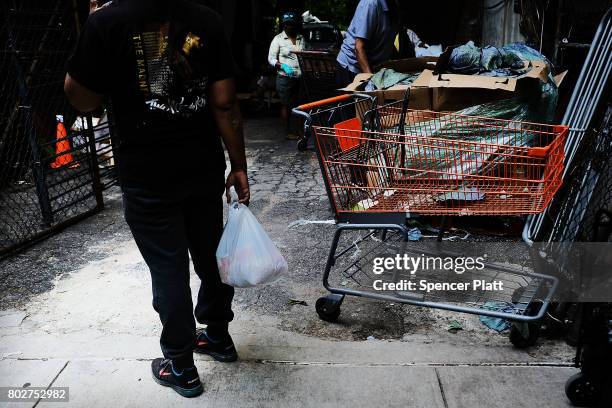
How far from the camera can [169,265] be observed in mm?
2615

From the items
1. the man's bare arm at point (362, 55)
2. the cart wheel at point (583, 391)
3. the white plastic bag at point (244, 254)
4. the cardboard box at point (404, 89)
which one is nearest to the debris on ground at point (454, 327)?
the cart wheel at point (583, 391)

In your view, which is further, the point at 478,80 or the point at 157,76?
the point at 478,80

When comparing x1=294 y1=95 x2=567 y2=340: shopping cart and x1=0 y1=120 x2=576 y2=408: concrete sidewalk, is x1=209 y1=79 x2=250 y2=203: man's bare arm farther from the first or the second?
x1=0 y1=120 x2=576 y2=408: concrete sidewalk

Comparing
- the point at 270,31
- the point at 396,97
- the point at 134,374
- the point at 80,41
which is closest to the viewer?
the point at 80,41

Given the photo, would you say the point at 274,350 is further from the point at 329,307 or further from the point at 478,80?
the point at 478,80

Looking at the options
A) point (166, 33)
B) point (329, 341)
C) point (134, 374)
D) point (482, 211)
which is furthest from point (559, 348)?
point (166, 33)

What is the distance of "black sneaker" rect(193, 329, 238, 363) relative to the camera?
9.94 feet

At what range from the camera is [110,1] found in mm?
2344

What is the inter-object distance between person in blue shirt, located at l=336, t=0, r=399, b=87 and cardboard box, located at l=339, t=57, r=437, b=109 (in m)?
0.59

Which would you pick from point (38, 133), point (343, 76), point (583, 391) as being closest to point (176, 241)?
point (583, 391)

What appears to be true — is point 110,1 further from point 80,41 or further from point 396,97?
point 396,97

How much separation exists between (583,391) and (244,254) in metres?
1.67

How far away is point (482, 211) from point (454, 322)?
0.79 meters

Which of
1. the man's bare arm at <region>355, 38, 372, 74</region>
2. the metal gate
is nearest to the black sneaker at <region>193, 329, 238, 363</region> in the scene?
the metal gate
